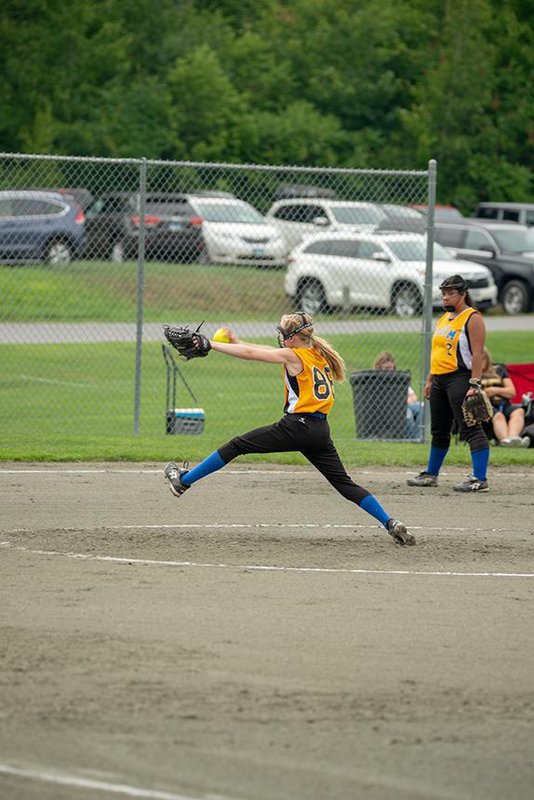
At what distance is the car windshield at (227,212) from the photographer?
88.4 ft

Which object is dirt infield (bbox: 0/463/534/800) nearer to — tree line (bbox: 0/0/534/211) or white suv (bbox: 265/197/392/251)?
white suv (bbox: 265/197/392/251)

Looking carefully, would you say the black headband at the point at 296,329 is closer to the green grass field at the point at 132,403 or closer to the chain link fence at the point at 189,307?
the green grass field at the point at 132,403

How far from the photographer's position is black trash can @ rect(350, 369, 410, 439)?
16.8 meters

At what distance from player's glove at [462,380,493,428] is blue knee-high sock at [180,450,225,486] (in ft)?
10.3

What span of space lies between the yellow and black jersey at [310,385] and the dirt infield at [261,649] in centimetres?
102

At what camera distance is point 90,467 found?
14.6 metres

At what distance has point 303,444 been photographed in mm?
10969

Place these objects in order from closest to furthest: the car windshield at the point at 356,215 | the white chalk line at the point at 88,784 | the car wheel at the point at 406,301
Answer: the white chalk line at the point at 88,784 → the car wheel at the point at 406,301 → the car windshield at the point at 356,215

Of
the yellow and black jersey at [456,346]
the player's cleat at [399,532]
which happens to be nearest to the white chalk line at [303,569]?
the player's cleat at [399,532]

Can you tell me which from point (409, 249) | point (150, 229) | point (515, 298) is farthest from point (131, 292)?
point (515, 298)

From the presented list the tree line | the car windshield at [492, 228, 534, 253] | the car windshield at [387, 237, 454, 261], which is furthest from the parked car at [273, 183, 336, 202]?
the car windshield at [387, 237, 454, 261]

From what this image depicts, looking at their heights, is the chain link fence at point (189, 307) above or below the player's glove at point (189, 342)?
below

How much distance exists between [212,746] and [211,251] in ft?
56.9

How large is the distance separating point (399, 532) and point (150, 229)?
16.3 metres
